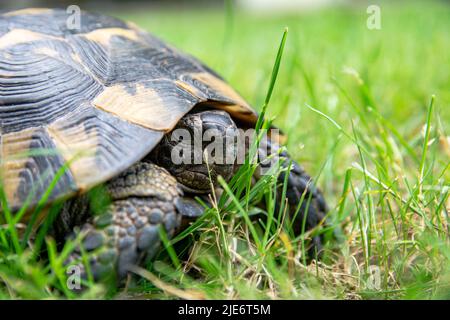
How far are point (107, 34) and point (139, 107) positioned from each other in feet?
1.97

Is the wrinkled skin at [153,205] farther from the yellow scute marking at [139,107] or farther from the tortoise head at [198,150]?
the yellow scute marking at [139,107]

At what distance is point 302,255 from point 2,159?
118 centimetres

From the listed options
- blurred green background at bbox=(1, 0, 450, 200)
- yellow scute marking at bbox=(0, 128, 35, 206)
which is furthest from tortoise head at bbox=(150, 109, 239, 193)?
yellow scute marking at bbox=(0, 128, 35, 206)

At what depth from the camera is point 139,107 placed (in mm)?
2016

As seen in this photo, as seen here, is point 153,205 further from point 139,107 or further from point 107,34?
point 107,34

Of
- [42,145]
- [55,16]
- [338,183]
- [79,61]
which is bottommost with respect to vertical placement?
[338,183]

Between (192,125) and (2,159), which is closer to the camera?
(2,159)

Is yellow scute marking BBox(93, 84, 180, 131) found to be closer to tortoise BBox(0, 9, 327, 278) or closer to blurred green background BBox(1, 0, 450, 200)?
tortoise BBox(0, 9, 327, 278)

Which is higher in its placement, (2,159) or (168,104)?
(168,104)

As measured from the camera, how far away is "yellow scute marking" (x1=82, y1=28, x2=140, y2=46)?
2.36m

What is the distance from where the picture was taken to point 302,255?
2.06 metres
